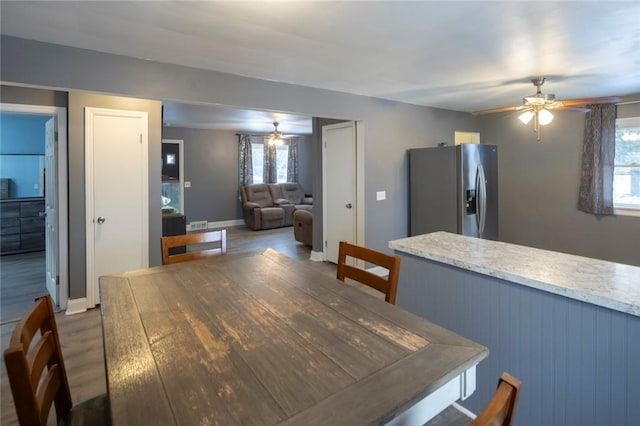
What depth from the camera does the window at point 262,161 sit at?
901 cm

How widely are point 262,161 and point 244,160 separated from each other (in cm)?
60

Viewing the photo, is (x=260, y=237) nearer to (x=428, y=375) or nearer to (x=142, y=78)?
(x=142, y=78)

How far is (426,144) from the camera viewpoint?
511cm

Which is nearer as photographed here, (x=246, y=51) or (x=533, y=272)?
(x=533, y=272)

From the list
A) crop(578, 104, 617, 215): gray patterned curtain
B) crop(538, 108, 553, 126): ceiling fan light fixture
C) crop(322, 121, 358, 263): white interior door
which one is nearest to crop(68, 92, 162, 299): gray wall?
crop(322, 121, 358, 263): white interior door

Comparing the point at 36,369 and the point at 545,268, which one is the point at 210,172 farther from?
the point at 545,268

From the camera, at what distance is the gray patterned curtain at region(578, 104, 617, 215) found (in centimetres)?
443

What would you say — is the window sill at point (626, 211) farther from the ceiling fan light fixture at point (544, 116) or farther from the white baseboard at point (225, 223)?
the white baseboard at point (225, 223)

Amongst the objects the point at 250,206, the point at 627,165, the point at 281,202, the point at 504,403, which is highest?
the point at 627,165

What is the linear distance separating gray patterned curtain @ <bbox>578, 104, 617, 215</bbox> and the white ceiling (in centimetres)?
97

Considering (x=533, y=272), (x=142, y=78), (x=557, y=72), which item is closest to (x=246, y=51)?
(x=142, y=78)

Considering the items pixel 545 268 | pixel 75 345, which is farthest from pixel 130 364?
pixel 75 345

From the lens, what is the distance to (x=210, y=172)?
827 cm

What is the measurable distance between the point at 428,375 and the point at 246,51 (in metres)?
2.60
